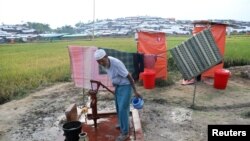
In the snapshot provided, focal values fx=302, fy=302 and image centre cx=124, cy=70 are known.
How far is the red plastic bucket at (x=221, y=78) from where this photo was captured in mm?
9438

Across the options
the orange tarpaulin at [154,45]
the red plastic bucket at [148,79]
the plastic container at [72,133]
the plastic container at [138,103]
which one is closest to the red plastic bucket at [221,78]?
the orange tarpaulin at [154,45]

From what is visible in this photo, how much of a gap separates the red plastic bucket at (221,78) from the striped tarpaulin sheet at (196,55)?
1.58 m

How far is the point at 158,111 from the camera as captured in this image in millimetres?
7430

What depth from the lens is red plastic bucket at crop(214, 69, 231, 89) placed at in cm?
944

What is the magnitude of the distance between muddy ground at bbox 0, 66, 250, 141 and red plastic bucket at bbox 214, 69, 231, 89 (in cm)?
20

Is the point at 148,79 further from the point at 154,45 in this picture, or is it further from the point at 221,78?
the point at 221,78

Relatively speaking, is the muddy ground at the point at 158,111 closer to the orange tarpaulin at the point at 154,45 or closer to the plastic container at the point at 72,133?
the orange tarpaulin at the point at 154,45

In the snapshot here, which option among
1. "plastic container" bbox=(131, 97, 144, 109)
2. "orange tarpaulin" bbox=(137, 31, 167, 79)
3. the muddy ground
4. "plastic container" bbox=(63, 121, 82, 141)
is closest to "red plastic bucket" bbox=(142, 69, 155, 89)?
the muddy ground

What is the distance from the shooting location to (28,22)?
86.4 m

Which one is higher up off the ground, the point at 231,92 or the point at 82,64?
the point at 82,64

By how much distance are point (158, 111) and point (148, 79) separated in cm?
219

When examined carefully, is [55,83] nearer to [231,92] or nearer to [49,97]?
[49,97]

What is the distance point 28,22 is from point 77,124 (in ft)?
285

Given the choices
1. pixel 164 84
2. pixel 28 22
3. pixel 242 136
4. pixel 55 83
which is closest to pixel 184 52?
pixel 164 84
